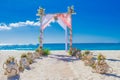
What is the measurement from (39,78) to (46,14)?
20.8m

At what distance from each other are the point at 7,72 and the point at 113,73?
7.06m

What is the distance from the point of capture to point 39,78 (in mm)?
19438

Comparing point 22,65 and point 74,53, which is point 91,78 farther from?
point 74,53

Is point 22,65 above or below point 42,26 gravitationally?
below

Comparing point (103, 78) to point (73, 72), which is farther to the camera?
point (73, 72)

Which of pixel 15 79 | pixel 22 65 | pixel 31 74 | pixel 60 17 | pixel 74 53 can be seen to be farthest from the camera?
pixel 60 17

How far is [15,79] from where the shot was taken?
750 inches

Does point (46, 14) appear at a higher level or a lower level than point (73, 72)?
higher

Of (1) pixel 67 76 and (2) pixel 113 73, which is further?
(2) pixel 113 73

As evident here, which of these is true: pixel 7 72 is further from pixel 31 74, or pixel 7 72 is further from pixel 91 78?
pixel 91 78

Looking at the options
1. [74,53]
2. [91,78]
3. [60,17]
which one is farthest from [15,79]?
[60,17]

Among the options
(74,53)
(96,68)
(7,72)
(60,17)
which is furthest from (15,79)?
(60,17)

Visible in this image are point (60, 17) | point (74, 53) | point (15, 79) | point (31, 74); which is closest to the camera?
point (15, 79)

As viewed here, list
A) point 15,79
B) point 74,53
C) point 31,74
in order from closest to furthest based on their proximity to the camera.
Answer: point 15,79
point 31,74
point 74,53
